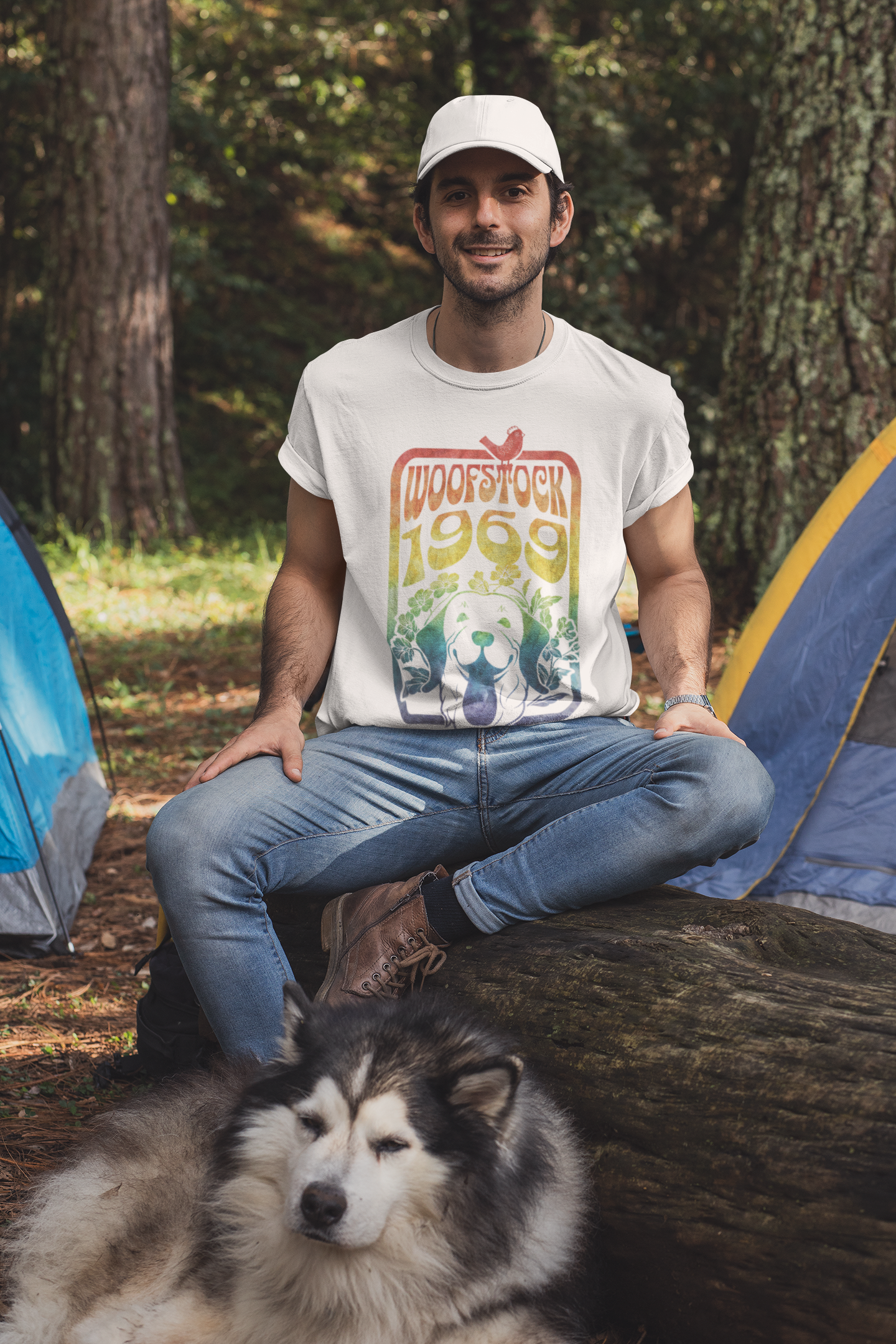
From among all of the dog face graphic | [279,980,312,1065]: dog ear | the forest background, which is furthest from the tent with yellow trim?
the forest background

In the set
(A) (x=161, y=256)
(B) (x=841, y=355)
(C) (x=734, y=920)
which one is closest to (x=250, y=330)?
(A) (x=161, y=256)

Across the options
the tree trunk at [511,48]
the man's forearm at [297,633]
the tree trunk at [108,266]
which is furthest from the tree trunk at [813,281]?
the tree trunk at [511,48]

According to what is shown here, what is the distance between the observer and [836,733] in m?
3.33

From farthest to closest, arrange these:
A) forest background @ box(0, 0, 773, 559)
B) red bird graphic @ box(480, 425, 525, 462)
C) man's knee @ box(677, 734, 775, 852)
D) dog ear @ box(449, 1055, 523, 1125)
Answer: forest background @ box(0, 0, 773, 559)
red bird graphic @ box(480, 425, 525, 462)
man's knee @ box(677, 734, 775, 852)
dog ear @ box(449, 1055, 523, 1125)

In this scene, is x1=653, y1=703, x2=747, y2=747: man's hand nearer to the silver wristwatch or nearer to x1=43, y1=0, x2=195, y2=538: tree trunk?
the silver wristwatch

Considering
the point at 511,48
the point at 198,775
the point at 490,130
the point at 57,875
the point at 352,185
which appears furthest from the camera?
the point at 352,185

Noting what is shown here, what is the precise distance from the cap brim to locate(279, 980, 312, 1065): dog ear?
1930 millimetres

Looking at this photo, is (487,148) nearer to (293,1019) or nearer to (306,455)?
(306,455)

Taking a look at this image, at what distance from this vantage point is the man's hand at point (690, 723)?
8.16 ft

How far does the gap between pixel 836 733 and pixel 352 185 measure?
12.6 m

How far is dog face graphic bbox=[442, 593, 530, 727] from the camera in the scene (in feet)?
8.48

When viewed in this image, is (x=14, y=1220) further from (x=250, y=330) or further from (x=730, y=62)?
(x=250, y=330)

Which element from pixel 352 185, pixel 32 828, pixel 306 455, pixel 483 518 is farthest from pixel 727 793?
pixel 352 185

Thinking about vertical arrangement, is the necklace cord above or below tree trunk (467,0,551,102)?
below
